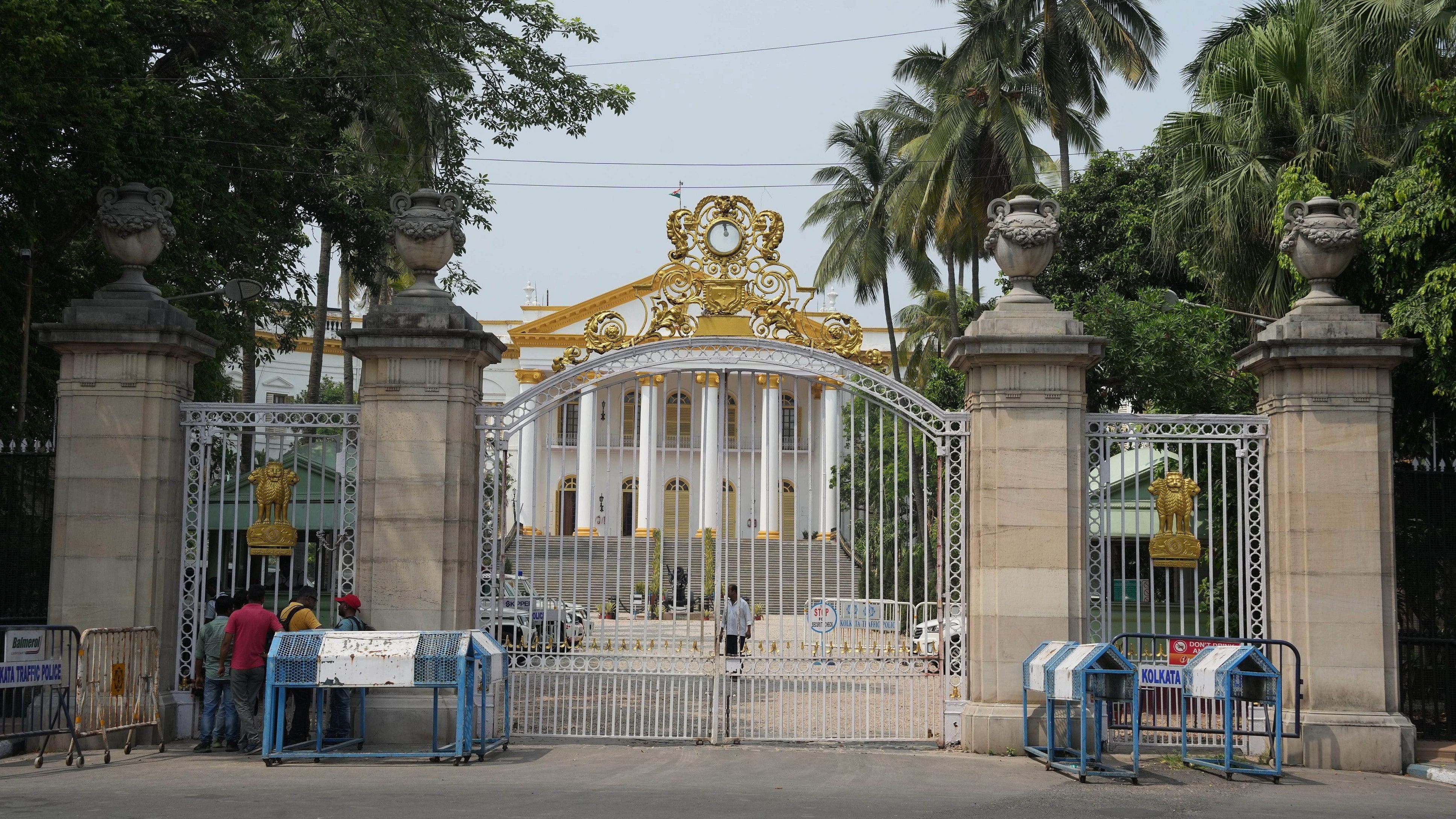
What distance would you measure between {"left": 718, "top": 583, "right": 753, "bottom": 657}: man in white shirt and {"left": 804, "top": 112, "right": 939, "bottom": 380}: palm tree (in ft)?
75.5

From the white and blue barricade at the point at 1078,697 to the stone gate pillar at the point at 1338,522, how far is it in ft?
5.48

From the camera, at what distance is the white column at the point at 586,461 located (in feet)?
35.8

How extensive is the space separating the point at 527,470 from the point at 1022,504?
1529 cm

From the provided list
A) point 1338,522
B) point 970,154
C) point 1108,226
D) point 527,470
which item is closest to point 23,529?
point 1338,522

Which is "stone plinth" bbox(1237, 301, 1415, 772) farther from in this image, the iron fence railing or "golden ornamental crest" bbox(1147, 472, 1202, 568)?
the iron fence railing

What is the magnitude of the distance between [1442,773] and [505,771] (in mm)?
6824

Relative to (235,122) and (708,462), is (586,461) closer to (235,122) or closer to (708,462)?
(235,122)

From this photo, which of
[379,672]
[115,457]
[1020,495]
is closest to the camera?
[379,672]

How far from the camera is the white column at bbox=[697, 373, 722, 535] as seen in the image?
11.0m

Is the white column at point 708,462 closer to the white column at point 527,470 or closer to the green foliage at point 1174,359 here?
the white column at point 527,470

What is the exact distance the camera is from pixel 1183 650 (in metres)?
10.2

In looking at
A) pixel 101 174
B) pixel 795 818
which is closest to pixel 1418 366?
pixel 795 818

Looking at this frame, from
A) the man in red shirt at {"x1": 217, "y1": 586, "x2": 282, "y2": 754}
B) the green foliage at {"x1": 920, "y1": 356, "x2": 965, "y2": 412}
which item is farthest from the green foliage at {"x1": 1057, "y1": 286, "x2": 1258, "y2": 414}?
the man in red shirt at {"x1": 217, "y1": 586, "x2": 282, "y2": 754}

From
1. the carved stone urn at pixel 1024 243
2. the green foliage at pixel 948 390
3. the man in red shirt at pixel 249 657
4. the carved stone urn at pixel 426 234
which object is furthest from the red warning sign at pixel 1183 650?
the green foliage at pixel 948 390
